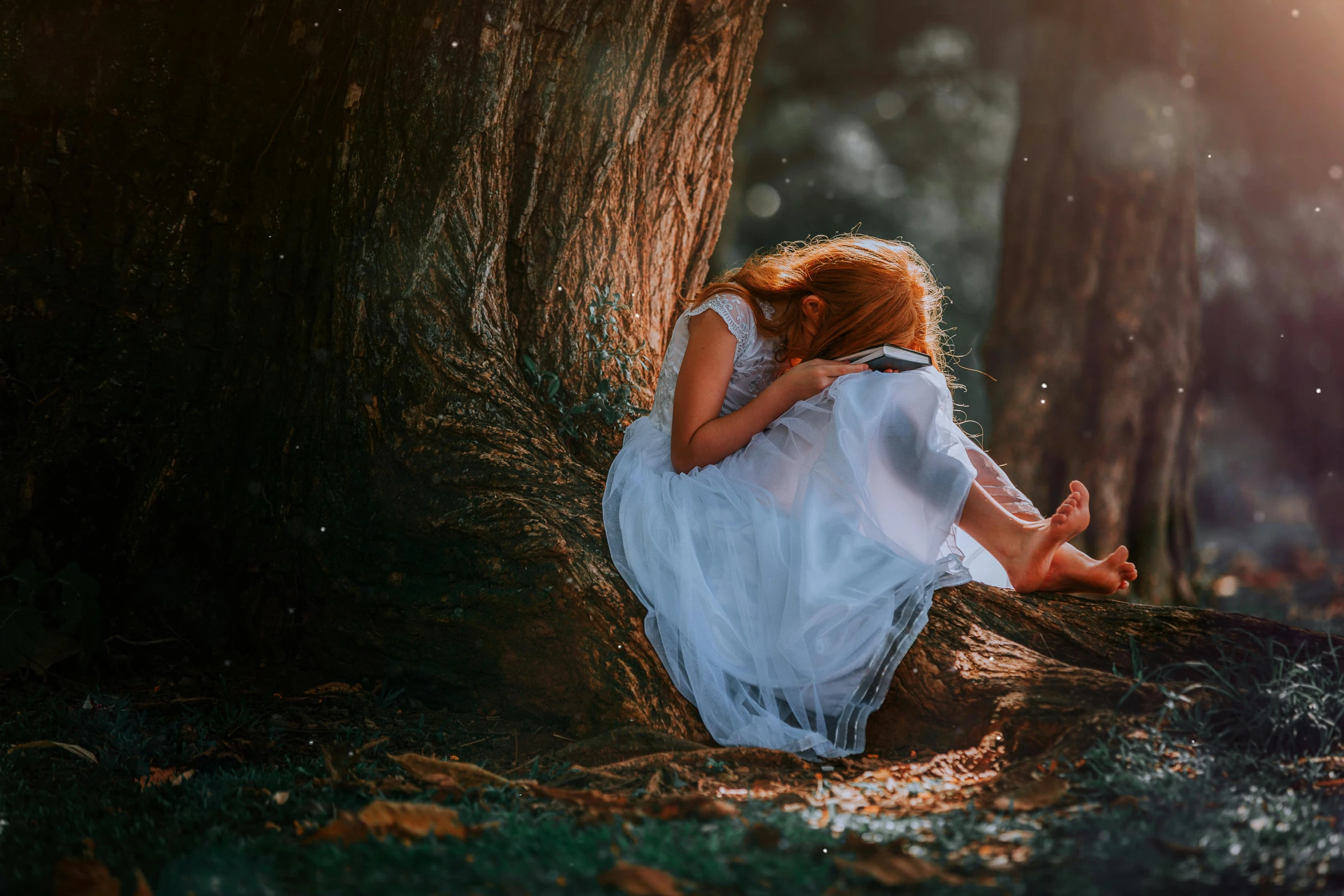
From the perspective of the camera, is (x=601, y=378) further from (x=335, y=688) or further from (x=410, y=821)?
(x=410, y=821)

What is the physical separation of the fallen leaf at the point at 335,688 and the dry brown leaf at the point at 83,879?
106 cm

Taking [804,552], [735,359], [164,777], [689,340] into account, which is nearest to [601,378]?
[689,340]

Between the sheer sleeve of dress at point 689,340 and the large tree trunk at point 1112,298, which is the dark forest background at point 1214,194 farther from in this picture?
the sheer sleeve of dress at point 689,340

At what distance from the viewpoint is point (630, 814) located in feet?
6.08

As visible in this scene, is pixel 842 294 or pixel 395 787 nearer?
pixel 395 787

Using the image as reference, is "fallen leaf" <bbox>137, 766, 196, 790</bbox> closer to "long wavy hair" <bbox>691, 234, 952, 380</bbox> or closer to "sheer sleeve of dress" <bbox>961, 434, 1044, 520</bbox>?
"long wavy hair" <bbox>691, 234, 952, 380</bbox>

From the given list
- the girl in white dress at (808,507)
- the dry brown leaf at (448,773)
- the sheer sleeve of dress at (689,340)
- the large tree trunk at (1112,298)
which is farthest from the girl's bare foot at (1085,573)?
the large tree trunk at (1112,298)

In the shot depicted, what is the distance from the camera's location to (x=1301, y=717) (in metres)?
2.08

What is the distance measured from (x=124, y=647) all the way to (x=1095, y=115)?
256 inches

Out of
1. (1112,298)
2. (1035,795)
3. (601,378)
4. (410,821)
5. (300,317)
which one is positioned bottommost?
(410,821)

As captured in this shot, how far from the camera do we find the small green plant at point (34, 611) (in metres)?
2.78

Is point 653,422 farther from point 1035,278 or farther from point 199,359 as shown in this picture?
point 1035,278

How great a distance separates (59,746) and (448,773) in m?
1.11

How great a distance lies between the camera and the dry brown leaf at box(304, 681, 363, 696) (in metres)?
2.78
